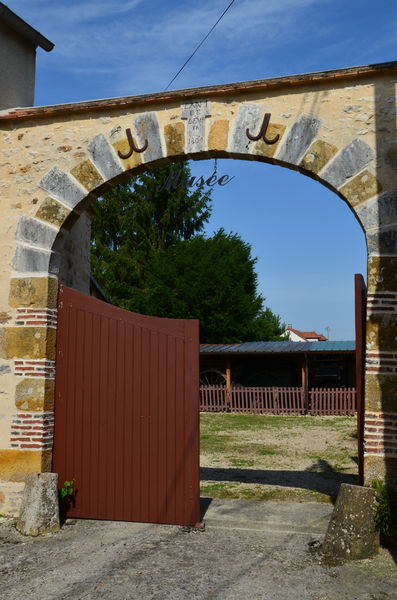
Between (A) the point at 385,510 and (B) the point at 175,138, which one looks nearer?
(A) the point at 385,510

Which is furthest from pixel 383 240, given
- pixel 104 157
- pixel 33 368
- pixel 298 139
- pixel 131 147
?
pixel 33 368

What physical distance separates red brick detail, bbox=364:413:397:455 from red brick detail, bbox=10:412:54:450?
3046 mm

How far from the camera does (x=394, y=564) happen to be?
428 centimetres

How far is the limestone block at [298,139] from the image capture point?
527cm

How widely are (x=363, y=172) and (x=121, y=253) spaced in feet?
79.9

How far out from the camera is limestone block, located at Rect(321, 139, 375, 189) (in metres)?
5.06

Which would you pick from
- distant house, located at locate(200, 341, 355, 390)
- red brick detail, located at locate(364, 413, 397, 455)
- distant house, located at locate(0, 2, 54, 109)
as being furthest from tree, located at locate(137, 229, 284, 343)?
red brick detail, located at locate(364, 413, 397, 455)

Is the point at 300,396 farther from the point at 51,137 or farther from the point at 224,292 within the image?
the point at 51,137

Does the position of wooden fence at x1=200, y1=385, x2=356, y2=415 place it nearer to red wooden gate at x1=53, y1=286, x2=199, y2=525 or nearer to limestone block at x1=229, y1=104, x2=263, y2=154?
red wooden gate at x1=53, y1=286, x2=199, y2=525

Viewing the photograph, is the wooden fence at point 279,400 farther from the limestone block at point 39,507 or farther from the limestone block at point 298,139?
the limestone block at point 298,139

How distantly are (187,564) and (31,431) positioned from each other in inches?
83.9

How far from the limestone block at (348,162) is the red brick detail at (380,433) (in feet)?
6.72

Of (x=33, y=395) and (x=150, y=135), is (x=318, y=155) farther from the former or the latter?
(x=33, y=395)

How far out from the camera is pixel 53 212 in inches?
231
